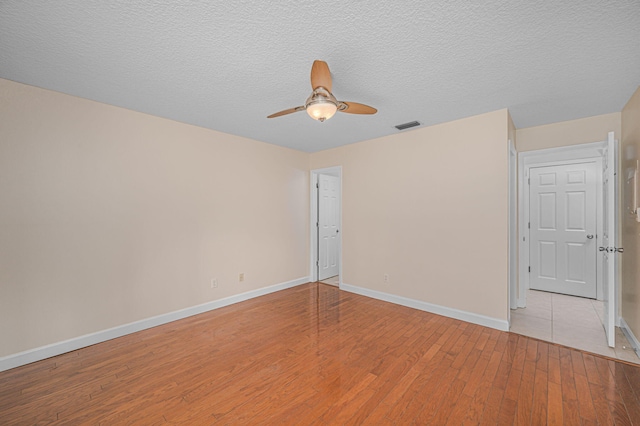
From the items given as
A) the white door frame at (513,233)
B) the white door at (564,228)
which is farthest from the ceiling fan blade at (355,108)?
A: the white door at (564,228)

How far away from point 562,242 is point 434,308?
2.71 m

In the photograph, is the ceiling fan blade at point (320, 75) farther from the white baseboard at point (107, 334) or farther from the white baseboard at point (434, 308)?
the white baseboard at point (107, 334)

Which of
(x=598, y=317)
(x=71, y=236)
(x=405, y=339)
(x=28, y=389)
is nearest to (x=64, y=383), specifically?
(x=28, y=389)

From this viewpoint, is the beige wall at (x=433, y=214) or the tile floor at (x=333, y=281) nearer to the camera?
the beige wall at (x=433, y=214)

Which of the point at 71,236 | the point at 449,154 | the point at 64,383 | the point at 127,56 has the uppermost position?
the point at 127,56

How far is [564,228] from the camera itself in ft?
14.5

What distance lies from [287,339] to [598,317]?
3.95 m

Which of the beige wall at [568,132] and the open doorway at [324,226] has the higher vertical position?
the beige wall at [568,132]

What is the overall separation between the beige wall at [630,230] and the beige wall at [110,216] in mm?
4517

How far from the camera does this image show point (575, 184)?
431cm

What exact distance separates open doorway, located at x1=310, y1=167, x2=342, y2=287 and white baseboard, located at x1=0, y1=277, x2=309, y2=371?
1.48 metres

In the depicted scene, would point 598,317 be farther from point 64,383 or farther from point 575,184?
point 64,383

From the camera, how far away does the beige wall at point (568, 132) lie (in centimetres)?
319

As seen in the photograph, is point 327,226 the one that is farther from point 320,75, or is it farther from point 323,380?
point 320,75
